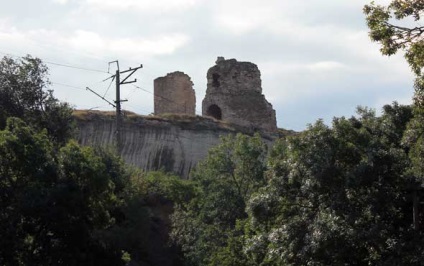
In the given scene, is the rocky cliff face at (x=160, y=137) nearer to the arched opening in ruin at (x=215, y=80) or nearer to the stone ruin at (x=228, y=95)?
the stone ruin at (x=228, y=95)

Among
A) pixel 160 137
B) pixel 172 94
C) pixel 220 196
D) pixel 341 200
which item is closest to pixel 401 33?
pixel 341 200

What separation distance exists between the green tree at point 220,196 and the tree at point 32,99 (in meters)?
4.61

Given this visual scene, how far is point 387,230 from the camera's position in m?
14.5

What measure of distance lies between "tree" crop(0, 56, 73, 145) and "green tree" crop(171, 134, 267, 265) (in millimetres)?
4606

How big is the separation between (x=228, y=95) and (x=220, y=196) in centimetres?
1771

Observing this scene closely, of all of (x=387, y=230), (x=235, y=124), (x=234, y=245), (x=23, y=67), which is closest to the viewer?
(x=387, y=230)

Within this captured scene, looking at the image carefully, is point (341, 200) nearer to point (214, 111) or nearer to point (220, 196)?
point (220, 196)

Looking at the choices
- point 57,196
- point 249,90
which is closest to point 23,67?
point 57,196

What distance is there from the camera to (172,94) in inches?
1628

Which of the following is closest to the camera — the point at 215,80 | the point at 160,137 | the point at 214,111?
the point at 160,137

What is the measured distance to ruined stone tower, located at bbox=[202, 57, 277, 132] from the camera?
1567 inches

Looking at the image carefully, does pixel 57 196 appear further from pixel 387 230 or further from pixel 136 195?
pixel 136 195

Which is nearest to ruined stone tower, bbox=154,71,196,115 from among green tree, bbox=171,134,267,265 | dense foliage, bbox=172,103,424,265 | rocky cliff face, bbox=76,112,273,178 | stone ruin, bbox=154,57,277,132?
stone ruin, bbox=154,57,277,132

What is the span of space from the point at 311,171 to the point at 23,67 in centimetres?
1119
